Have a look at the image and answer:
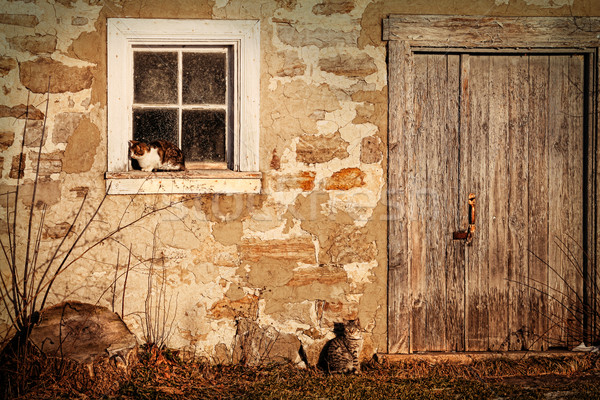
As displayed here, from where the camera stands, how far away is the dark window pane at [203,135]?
4242 millimetres

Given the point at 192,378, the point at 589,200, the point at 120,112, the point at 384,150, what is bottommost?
the point at 192,378

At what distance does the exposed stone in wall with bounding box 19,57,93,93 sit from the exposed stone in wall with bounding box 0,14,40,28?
0.25 metres

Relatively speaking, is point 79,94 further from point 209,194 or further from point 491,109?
point 491,109

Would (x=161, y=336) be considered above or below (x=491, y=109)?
below

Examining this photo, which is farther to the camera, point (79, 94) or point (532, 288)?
point (532, 288)

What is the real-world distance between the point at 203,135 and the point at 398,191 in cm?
152

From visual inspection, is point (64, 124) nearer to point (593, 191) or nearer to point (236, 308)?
point (236, 308)

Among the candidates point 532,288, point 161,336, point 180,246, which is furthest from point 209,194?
point 532,288

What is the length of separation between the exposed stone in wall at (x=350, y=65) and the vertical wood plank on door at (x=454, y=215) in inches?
24.4

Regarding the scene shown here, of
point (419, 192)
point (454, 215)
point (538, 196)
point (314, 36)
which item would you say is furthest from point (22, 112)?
point (538, 196)

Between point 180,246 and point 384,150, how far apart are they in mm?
1645

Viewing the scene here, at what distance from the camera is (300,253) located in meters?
4.15

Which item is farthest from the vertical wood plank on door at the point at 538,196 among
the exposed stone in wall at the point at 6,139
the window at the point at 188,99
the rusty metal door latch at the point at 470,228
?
the exposed stone in wall at the point at 6,139

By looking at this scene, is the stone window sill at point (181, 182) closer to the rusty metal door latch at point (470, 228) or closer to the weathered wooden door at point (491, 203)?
the weathered wooden door at point (491, 203)
